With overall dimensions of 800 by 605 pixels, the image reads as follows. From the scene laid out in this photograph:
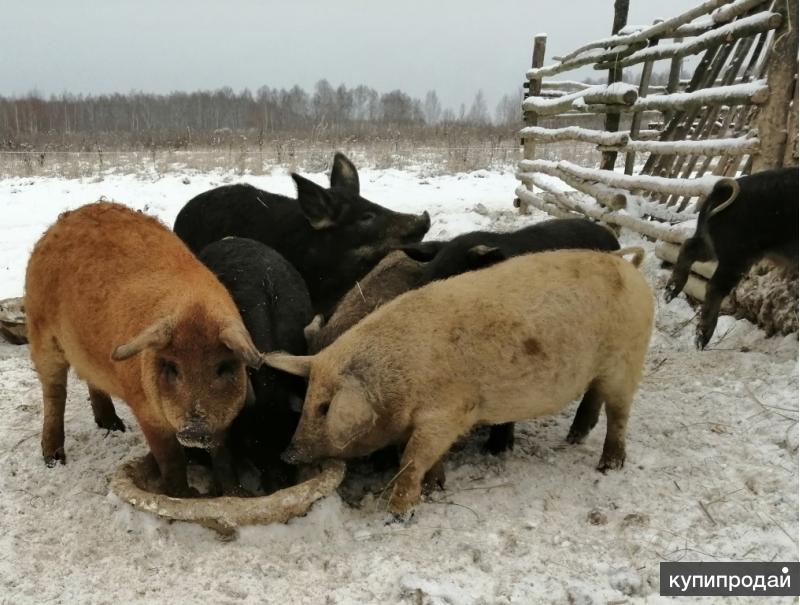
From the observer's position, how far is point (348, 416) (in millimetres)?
3131

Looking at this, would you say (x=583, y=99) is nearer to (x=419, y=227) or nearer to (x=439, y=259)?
(x=419, y=227)

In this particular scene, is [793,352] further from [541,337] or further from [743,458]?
[541,337]

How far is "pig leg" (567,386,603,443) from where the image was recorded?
3.90m

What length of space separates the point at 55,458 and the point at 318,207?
2845 mm

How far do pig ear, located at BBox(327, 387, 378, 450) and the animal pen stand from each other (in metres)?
3.23

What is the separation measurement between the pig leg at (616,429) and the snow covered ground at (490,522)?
85mm

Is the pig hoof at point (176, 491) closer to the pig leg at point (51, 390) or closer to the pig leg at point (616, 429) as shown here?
the pig leg at point (51, 390)

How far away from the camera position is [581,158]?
22266 millimetres

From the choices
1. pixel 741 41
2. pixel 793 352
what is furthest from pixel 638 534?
pixel 741 41

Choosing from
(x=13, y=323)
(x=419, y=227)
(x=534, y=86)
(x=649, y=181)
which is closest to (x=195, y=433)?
(x=419, y=227)

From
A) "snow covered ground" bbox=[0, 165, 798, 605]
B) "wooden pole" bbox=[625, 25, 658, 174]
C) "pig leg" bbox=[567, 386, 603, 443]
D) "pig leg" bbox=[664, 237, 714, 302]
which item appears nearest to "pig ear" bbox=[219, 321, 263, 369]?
"snow covered ground" bbox=[0, 165, 798, 605]

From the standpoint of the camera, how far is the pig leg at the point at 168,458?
3.16 metres

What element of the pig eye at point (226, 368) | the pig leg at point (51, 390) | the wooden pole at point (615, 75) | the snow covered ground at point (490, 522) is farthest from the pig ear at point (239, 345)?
the wooden pole at point (615, 75)
